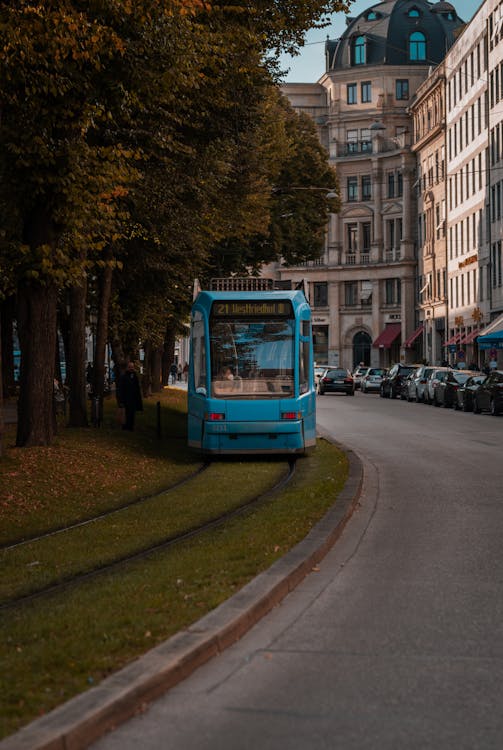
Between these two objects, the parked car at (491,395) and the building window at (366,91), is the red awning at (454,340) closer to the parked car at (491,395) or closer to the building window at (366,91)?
the building window at (366,91)

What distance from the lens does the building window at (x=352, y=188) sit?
112938 mm

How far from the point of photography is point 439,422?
39.6 meters

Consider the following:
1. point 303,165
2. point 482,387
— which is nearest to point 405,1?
point 303,165

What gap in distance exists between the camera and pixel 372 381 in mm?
80312

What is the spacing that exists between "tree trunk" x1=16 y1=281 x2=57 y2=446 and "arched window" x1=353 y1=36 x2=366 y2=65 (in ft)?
303

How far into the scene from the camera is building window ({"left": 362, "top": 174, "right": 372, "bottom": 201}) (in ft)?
368

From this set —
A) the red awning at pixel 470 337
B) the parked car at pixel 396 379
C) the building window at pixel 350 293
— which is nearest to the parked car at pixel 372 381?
the red awning at pixel 470 337

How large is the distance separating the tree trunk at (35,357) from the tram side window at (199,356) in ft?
9.86

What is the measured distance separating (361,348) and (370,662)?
107m

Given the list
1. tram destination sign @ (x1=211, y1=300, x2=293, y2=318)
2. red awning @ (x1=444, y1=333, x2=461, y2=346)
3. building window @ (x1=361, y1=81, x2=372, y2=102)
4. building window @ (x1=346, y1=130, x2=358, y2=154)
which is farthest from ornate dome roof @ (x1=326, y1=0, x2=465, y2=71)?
tram destination sign @ (x1=211, y1=300, x2=293, y2=318)

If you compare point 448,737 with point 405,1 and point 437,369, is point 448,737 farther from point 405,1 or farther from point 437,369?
point 405,1

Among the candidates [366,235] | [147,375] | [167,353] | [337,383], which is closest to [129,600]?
[147,375]

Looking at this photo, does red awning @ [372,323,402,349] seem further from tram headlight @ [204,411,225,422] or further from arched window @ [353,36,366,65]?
tram headlight @ [204,411,225,422]

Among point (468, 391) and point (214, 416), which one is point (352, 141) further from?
point (214, 416)
